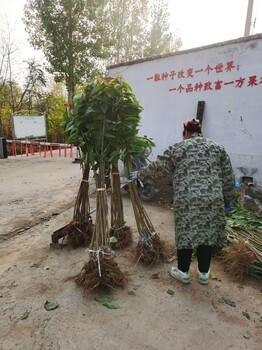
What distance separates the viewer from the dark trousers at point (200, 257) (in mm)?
2332

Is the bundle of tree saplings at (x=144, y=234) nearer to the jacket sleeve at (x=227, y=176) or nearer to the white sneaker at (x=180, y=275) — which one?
the white sneaker at (x=180, y=275)

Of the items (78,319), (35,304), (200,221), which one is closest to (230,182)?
(200,221)

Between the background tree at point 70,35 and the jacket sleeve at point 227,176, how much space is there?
1034 centimetres

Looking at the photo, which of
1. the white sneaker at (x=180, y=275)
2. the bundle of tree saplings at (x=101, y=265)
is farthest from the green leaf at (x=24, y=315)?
the white sneaker at (x=180, y=275)

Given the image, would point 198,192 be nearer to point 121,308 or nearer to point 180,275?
point 180,275

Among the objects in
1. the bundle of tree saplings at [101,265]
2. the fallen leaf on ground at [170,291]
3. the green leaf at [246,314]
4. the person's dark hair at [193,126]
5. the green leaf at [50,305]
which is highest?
the person's dark hair at [193,126]

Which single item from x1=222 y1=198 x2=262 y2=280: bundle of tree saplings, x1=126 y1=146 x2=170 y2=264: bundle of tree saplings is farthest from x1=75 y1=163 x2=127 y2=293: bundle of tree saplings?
x1=222 y1=198 x2=262 y2=280: bundle of tree saplings

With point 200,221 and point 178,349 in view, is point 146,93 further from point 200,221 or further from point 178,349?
A: point 178,349

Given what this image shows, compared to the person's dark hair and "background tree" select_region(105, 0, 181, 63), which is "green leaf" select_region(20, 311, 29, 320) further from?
"background tree" select_region(105, 0, 181, 63)

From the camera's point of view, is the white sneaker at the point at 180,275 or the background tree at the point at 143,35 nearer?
the white sneaker at the point at 180,275

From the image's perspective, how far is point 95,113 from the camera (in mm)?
2352

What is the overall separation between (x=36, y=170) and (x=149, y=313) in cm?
702

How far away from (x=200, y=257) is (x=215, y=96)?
3565 millimetres

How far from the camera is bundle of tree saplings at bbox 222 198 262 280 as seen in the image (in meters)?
2.54
